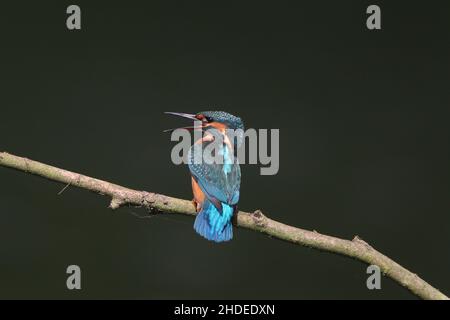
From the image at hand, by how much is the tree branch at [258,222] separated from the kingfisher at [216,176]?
105mm

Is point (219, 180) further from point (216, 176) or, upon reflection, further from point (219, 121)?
point (219, 121)

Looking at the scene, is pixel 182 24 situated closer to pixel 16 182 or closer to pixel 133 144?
pixel 133 144

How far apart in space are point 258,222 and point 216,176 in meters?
0.31

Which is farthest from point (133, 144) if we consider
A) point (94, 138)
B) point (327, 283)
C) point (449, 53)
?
point (449, 53)

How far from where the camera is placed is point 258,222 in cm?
243

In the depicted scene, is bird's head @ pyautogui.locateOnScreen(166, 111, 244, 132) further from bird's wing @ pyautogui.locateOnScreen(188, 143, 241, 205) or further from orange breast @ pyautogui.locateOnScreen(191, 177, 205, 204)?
orange breast @ pyautogui.locateOnScreen(191, 177, 205, 204)

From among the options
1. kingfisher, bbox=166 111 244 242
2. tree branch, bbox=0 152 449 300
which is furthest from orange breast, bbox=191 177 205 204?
tree branch, bbox=0 152 449 300

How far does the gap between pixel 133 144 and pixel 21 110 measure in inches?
28.3

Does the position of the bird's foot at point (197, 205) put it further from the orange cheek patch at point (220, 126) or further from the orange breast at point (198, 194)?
the orange cheek patch at point (220, 126)

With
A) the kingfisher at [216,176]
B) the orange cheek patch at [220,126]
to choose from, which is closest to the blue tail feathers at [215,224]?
the kingfisher at [216,176]

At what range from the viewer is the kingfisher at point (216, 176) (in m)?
2.60

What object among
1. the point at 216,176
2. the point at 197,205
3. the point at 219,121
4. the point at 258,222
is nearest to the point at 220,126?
the point at 219,121

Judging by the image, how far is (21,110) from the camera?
4.62 metres

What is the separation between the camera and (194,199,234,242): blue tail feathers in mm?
Answer: 2590
